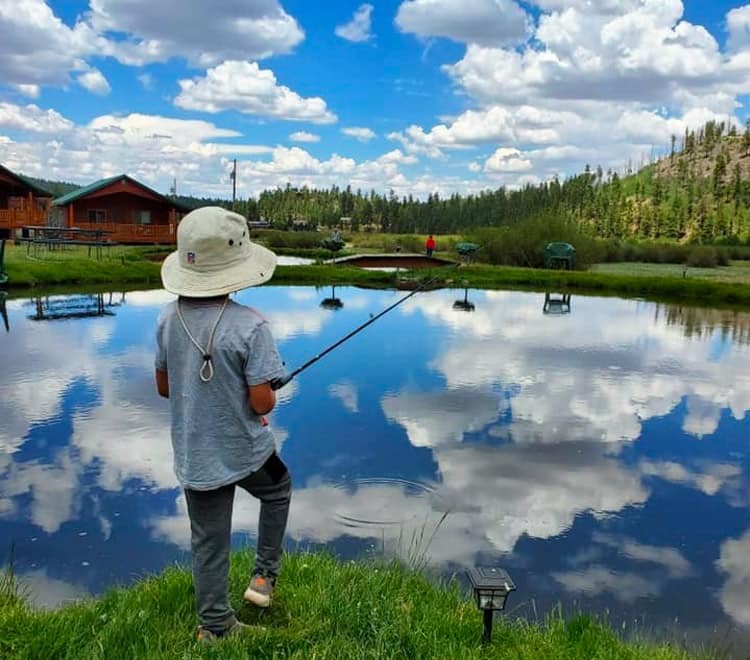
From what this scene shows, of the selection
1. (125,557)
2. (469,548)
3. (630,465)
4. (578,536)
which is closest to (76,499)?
(125,557)

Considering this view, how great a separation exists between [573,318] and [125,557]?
42.7 feet

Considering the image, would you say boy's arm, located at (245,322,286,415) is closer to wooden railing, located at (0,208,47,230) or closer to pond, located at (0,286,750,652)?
pond, located at (0,286,750,652)

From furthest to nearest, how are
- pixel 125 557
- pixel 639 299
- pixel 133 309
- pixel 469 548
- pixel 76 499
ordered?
pixel 639 299 < pixel 133 309 < pixel 76 499 < pixel 469 548 < pixel 125 557

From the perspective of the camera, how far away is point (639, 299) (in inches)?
800

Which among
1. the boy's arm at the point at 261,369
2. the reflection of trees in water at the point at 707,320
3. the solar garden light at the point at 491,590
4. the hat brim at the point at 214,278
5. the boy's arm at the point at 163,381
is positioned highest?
the hat brim at the point at 214,278

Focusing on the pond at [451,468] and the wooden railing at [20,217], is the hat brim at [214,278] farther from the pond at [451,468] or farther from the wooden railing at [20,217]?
the wooden railing at [20,217]

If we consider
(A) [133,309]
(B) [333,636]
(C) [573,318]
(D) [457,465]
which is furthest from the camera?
(C) [573,318]

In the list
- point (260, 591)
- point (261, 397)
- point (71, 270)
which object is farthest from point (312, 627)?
point (71, 270)

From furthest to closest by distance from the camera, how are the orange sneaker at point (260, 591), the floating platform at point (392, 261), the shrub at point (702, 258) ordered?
the shrub at point (702, 258) → the floating platform at point (392, 261) → the orange sneaker at point (260, 591)

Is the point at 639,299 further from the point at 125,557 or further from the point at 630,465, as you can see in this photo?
the point at 125,557

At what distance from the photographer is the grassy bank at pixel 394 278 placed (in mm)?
18578

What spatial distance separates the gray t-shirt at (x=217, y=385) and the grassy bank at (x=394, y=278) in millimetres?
16455

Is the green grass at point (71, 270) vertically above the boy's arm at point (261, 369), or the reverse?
the boy's arm at point (261, 369)

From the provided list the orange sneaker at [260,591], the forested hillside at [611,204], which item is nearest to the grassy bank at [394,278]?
the orange sneaker at [260,591]
